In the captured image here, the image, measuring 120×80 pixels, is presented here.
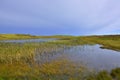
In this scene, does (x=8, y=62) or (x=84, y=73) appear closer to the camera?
(x=84, y=73)

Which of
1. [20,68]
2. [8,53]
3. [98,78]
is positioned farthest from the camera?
[8,53]

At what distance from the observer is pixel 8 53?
3036 centimetres

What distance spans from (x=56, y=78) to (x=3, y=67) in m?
7.47

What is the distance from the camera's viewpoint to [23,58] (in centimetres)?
3108

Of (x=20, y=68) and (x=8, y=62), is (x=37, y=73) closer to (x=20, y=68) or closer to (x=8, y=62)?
(x=20, y=68)

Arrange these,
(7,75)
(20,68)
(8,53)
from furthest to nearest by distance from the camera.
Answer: (8,53) < (20,68) < (7,75)

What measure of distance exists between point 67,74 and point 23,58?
1161 centimetres

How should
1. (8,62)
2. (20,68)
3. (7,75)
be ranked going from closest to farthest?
(7,75)
(20,68)
(8,62)

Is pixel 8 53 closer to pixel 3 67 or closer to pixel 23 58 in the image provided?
pixel 23 58

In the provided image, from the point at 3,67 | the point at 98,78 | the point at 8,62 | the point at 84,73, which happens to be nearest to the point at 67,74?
the point at 84,73

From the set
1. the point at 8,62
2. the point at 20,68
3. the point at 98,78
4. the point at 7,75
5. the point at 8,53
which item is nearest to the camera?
the point at 98,78

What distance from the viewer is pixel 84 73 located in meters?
21.7

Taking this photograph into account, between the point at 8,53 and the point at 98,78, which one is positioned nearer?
the point at 98,78

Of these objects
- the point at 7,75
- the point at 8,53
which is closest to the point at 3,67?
the point at 7,75
